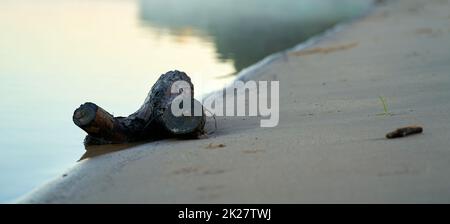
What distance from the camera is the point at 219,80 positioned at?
11211 millimetres

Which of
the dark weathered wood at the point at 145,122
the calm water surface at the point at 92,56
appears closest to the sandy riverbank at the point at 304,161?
the dark weathered wood at the point at 145,122

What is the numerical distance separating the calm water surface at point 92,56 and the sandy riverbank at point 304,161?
0.87 meters

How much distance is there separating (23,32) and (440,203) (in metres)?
14.0

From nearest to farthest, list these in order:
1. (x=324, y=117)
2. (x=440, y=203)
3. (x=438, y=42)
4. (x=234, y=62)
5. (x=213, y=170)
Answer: (x=440, y=203)
(x=213, y=170)
(x=324, y=117)
(x=438, y=42)
(x=234, y=62)

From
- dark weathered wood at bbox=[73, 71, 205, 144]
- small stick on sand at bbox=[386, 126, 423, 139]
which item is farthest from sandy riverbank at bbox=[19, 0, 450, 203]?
dark weathered wood at bbox=[73, 71, 205, 144]

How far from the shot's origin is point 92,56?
13.2 m

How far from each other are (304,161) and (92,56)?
9.08 meters

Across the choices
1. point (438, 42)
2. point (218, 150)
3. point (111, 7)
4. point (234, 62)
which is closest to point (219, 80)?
point (234, 62)

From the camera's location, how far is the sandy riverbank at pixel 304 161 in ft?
13.9

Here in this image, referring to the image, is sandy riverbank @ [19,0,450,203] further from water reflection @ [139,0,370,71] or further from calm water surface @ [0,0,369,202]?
water reflection @ [139,0,370,71]

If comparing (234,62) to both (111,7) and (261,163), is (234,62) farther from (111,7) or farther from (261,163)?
(111,7)

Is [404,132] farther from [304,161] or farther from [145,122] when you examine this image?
[145,122]

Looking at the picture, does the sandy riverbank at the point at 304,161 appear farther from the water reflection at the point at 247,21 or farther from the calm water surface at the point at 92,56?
the water reflection at the point at 247,21
